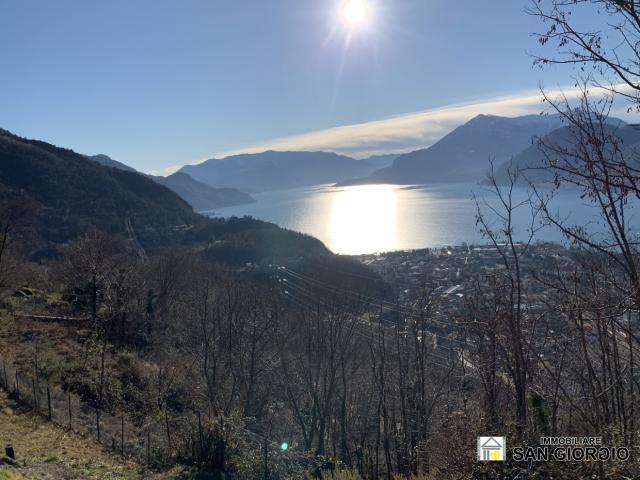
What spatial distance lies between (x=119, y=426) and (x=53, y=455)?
291 centimetres

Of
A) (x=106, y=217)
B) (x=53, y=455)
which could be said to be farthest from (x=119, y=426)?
(x=106, y=217)

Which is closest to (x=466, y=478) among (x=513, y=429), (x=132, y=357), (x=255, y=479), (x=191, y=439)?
(x=513, y=429)

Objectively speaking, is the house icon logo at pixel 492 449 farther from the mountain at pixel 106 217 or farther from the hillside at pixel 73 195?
the hillside at pixel 73 195

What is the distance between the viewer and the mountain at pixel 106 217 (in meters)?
51.5

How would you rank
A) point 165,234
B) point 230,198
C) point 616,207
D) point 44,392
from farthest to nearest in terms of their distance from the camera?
point 230,198, point 165,234, point 44,392, point 616,207

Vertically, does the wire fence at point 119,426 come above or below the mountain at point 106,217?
below

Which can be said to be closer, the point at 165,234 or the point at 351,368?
the point at 351,368

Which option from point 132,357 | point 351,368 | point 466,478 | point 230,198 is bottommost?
point 351,368

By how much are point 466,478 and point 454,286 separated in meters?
31.9

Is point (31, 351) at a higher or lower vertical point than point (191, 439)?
higher

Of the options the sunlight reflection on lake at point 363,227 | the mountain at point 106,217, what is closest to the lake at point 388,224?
the sunlight reflection on lake at point 363,227

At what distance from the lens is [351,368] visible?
1727 centimetres

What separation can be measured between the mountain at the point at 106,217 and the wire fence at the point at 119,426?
37.7m

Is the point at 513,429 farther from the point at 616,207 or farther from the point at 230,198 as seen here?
the point at 230,198
